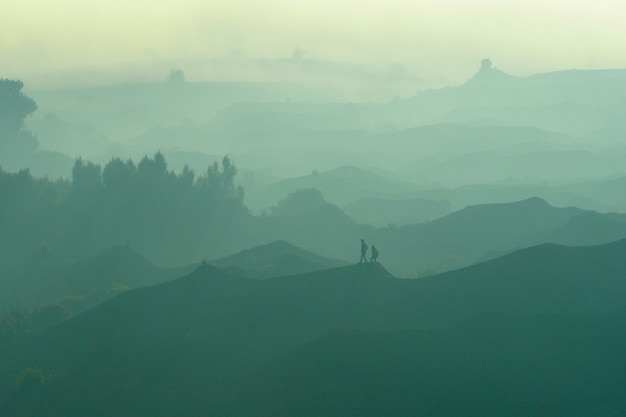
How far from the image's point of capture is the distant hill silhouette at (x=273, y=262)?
278 feet

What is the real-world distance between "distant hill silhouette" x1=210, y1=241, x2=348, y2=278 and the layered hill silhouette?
13846 mm

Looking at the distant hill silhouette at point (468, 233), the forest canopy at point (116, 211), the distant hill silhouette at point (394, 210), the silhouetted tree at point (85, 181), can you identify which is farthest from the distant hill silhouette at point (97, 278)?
the distant hill silhouette at point (394, 210)

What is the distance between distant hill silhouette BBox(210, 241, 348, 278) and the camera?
84.8 m

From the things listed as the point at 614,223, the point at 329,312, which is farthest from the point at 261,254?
the point at 614,223

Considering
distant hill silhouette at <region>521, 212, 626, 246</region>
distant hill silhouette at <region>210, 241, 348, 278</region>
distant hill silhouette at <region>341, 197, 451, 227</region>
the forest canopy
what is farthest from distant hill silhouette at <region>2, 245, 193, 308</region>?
distant hill silhouette at <region>341, 197, 451, 227</region>

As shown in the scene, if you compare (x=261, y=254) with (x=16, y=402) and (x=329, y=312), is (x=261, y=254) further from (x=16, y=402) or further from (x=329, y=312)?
(x=16, y=402)

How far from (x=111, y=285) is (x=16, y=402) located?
41107 mm

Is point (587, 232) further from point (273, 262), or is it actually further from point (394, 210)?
point (394, 210)

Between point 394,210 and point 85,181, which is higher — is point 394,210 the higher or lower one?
the higher one

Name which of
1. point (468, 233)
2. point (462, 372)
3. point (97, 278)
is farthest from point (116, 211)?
point (462, 372)

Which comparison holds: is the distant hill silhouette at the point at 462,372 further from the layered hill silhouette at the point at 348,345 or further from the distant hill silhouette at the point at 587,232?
the distant hill silhouette at the point at 587,232

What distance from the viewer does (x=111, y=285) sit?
95.0 meters

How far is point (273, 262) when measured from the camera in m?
89.6

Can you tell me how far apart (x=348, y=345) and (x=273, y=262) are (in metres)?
38.9
